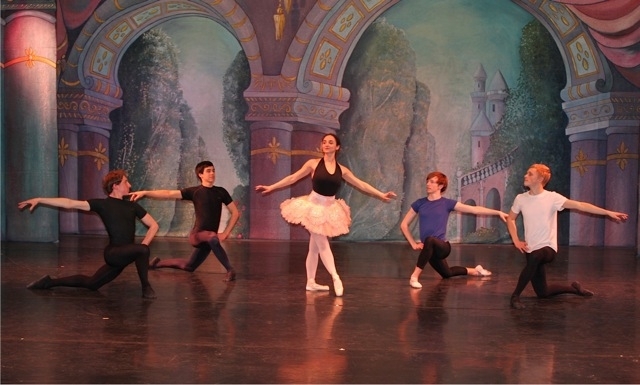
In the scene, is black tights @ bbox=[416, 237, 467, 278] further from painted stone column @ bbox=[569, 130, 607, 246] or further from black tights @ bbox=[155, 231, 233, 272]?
painted stone column @ bbox=[569, 130, 607, 246]

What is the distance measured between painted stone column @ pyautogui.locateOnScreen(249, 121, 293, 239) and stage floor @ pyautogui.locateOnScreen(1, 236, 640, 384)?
173 inches

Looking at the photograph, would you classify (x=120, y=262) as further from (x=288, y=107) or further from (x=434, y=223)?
(x=288, y=107)

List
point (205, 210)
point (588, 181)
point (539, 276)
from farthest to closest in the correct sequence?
point (588, 181) < point (205, 210) < point (539, 276)

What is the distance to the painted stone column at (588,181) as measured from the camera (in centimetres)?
1209

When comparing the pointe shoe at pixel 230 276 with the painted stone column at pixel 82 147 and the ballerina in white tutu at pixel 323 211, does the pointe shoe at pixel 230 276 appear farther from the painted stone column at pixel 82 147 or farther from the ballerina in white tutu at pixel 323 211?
the painted stone column at pixel 82 147

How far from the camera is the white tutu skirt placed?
630 cm

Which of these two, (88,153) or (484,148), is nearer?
(484,148)

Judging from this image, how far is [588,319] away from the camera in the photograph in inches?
212

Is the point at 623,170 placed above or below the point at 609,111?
below

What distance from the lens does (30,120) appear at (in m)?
11.0

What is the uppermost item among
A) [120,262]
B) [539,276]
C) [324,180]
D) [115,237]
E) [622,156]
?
[622,156]

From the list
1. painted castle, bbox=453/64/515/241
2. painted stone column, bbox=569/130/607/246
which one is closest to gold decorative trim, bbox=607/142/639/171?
painted stone column, bbox=569/130/607/246

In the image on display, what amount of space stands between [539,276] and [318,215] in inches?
71.2

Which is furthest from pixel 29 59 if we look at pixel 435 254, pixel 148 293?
pixel 435 254
